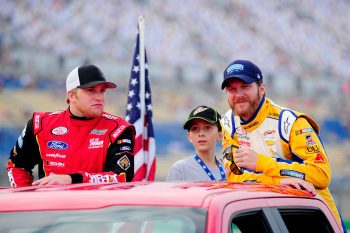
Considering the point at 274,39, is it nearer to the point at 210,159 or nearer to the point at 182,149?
the point at 182,149

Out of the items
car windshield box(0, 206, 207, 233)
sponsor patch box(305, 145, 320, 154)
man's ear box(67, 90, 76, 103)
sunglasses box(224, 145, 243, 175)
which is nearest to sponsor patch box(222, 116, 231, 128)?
sunglasses box(224, 145, 243, 175)

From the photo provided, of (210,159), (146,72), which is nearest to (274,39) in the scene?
(146,72)

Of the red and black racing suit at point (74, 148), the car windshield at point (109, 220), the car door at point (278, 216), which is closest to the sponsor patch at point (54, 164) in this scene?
the red and black racing suit at point (74, 148)

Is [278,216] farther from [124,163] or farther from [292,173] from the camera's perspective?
[124,163]

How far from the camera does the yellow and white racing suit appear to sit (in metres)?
5.45

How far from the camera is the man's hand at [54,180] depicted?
192 inches

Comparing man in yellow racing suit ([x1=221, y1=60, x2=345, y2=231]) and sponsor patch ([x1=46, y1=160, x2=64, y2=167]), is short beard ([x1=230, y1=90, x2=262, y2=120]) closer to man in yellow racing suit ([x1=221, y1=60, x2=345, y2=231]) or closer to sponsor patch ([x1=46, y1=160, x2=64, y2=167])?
man in yellow racing suit ([x1=221, y1=60, x2=345, y2=231])

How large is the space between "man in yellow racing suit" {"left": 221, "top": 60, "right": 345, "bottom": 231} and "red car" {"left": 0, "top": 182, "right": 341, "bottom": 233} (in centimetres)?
134

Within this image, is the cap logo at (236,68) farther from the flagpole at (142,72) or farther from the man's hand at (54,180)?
the flagpole at (142,72)

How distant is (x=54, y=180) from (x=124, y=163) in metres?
0.77

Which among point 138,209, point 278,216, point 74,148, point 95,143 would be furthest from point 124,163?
point 138,209

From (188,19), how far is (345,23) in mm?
5129

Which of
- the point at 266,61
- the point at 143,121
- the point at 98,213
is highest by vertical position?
the point at 266,61

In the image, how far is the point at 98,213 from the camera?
3652 mm
